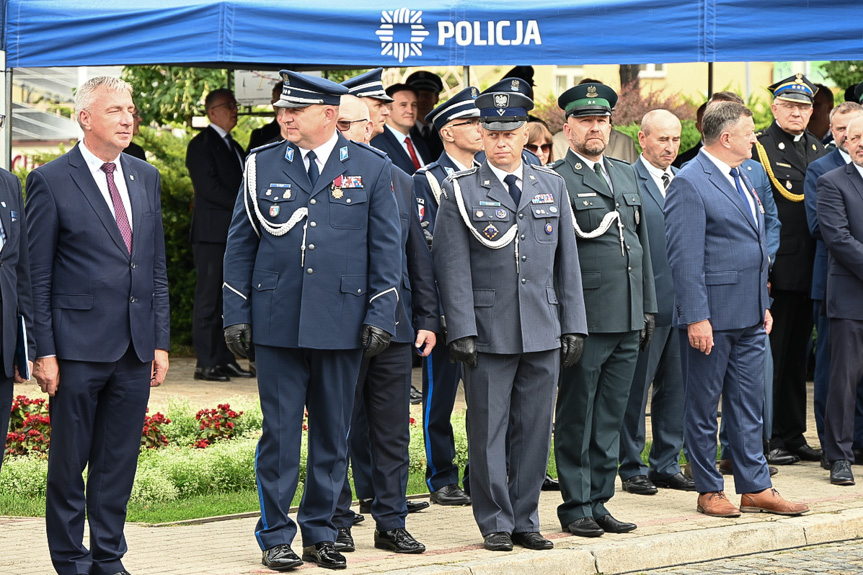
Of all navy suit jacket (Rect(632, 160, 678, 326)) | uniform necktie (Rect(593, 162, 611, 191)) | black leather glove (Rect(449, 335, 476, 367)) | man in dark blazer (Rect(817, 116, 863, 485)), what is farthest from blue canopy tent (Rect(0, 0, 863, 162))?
black leather glove (Rect(449, 335, 476, 367))

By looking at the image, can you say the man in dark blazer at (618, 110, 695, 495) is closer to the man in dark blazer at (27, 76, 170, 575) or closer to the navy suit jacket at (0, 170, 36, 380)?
the man in dark blazer at (27, 76, 170, 575)

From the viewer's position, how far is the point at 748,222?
7422 millimetres

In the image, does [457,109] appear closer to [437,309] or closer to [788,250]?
[437,309]

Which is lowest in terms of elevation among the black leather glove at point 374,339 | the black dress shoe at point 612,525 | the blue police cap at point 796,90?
the black dress shoe at point 612,525

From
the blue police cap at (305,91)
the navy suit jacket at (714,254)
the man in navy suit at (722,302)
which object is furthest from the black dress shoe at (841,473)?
the blue police cap at (305,91)

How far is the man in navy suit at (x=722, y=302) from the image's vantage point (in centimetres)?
737

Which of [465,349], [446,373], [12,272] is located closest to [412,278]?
[465,349]

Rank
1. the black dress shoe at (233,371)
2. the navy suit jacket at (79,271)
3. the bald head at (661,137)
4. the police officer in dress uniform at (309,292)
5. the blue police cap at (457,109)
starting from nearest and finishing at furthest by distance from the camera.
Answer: the navy suit jacket at (79,271)
the police officer in dress uniform at (309,292)
the blue police cap at (457,109)
the bald head at (661,137)
the black dress shoe at (233,371)

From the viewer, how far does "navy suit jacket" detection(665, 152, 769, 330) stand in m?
7.35

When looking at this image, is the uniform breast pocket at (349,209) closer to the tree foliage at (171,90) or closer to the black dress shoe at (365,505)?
the black dress shoe at (365,505)

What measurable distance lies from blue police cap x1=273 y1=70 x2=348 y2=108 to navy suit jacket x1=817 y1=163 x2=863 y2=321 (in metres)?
3.77

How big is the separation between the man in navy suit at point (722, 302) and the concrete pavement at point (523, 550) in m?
0.25

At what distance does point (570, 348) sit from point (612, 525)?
Answer: 966 millimetres

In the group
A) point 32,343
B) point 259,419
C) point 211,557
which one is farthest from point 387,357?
point 259,419
